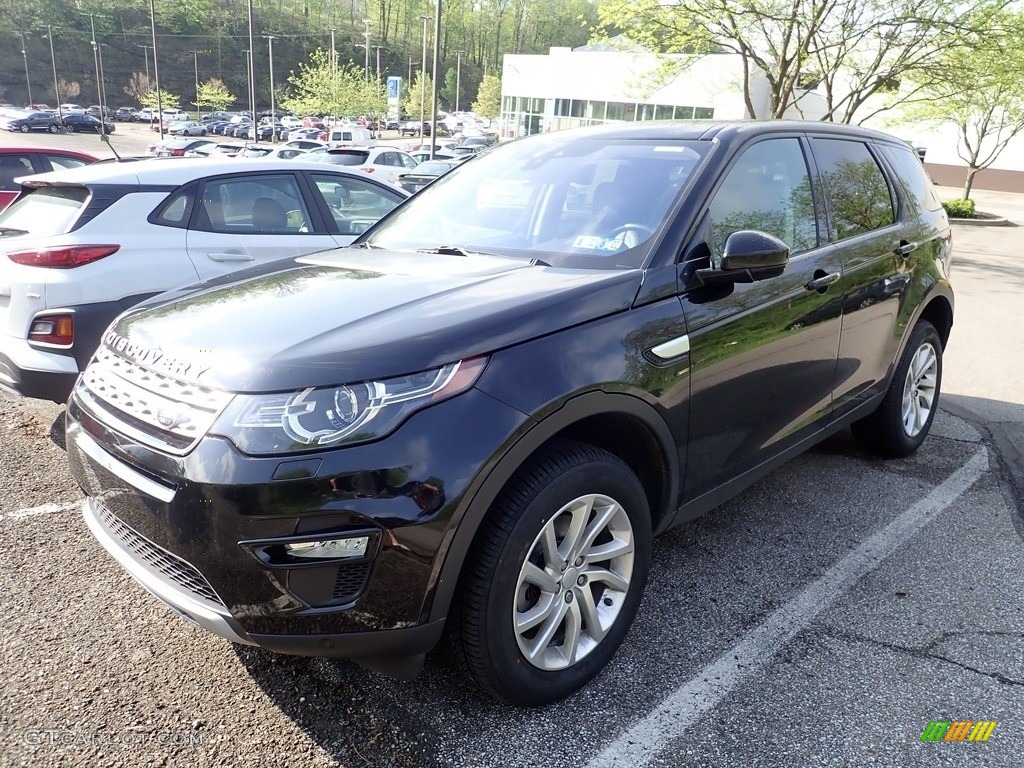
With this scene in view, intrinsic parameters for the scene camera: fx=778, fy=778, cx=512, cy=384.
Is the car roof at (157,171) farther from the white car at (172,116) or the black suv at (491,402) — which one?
the white car at (172,116)

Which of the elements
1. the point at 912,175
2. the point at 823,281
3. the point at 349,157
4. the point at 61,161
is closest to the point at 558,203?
the point at 823,281

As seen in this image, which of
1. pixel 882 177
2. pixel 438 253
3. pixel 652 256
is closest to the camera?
pixel 652 256

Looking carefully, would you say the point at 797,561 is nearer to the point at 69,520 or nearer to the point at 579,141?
the point at 579,141

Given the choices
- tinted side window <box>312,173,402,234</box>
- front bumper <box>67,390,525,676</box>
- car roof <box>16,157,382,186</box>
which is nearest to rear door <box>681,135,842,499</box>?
front bumper <box>67,390,525,676</box>

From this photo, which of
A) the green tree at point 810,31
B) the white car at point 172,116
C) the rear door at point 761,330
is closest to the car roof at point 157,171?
the rear door at point 761,330

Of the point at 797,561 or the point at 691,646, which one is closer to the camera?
the point at 691,646

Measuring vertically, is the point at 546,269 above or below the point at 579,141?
below

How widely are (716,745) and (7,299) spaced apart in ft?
14.2

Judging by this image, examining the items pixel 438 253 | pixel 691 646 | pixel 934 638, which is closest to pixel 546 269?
pixel 438 253

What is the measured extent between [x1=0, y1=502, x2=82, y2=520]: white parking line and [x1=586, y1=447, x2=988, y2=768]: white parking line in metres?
2.87

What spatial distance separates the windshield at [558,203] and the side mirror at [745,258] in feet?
0.84

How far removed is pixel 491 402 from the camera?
2074mm

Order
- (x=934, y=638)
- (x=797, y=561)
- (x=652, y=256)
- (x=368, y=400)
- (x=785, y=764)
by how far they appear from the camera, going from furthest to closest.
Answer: (x=797, y=561) → (x=934, y=638) → (x=652, y=256) → (x=785, y=764) → (x=368, y=400)

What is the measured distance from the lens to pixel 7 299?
4.39m
